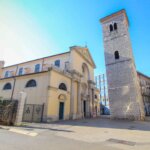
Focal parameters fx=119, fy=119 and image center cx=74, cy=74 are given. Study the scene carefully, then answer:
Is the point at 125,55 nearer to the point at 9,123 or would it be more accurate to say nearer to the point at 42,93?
the point at 42,93

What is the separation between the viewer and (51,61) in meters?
22.6

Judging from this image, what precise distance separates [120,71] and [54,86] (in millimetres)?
11258

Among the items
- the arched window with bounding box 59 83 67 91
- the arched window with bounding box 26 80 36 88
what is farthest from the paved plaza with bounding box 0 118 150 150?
the arched window with bounding box 59 83 67 91

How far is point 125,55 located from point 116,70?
2.94 m

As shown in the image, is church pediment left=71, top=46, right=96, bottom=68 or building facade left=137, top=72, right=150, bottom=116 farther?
building facade left=137, top=72, right=150, bottom=116

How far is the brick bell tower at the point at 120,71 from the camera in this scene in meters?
17.5

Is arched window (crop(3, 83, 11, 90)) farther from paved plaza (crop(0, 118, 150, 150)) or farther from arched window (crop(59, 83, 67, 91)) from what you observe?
paved plaza (crop(0, 118, 150, 150))

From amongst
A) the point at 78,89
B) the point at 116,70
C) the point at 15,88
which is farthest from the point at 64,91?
the point at 116,70

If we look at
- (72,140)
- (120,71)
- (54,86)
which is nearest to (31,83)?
(54,86)

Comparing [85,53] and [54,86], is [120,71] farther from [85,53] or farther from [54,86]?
[54,86]

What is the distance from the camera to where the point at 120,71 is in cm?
1977

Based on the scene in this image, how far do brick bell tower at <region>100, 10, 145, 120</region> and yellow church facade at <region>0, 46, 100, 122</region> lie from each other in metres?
5.47

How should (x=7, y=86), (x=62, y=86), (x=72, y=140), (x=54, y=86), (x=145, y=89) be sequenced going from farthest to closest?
(x=145, y=89) → (x=7, y=86) → (x=62, y=86) → (x=54, y=86) → (x=72, y=140)

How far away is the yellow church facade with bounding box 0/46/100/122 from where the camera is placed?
14.9m
